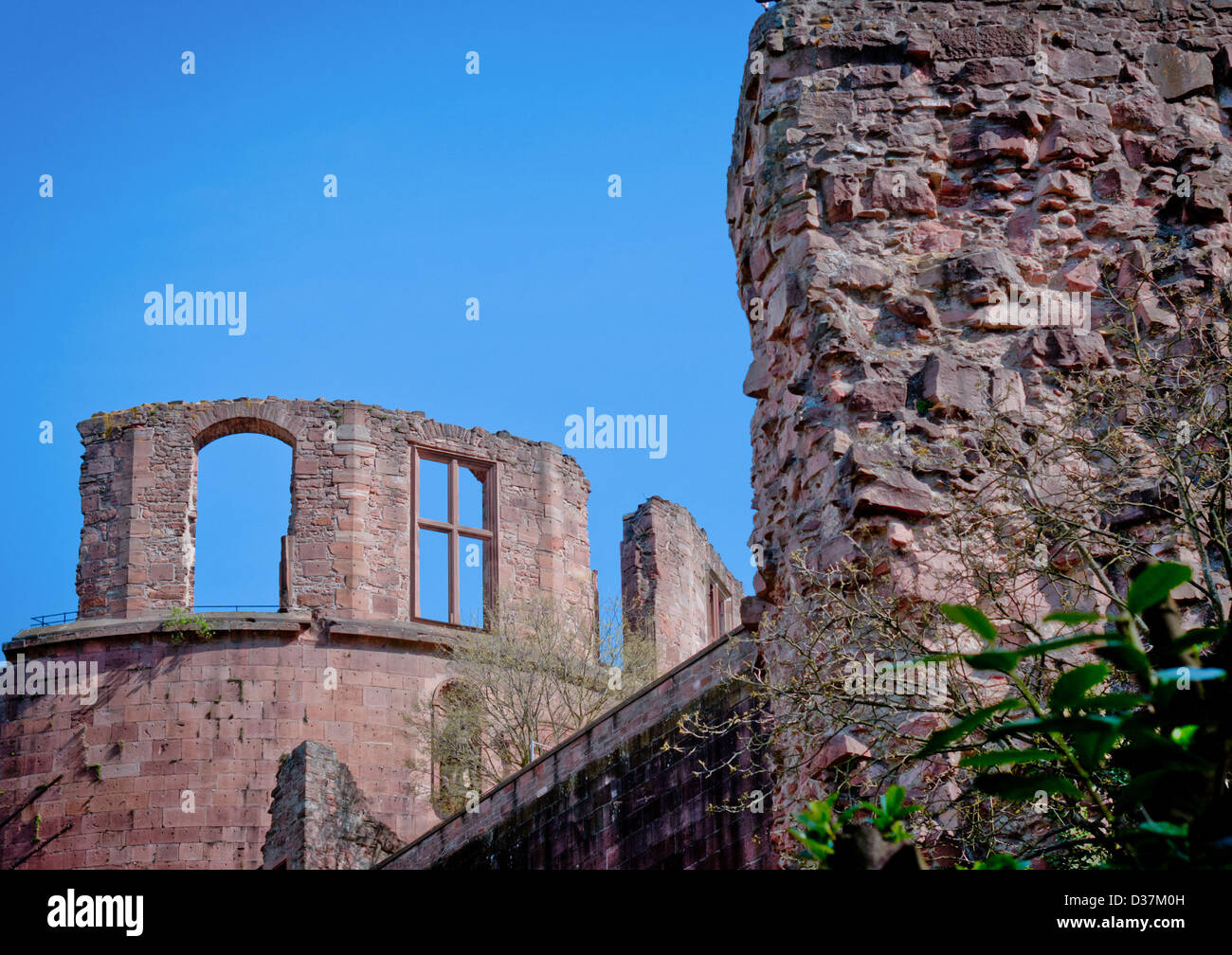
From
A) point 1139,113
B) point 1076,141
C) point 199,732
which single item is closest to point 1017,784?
point 1076,141

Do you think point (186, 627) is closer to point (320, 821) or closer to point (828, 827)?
point (320, 821)

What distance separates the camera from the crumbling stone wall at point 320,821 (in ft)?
50.3

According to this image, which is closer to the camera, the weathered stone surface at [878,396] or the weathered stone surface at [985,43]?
the weathered stone surface at [878,396]

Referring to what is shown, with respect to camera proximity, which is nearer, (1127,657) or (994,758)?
(1127,657)

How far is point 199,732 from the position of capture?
20.6 metres

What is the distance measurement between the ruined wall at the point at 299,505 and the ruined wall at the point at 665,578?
1.69m

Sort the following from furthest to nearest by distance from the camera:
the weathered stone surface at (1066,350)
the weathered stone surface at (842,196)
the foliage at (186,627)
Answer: the foliage at (186,627) < the weathered stone surface at (842,196) < the weathered stone surface at (1066,350)

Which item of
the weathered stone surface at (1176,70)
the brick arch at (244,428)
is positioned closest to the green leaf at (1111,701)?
the weathered stone surface at (1176,70)

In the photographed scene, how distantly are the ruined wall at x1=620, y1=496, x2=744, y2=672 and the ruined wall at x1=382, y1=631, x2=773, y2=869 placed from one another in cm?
1050

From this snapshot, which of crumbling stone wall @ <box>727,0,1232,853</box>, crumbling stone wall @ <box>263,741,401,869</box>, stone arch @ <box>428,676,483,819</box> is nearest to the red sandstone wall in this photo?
stone arch @ <box>428,676,483,819</box>

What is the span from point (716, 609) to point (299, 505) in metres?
8.57

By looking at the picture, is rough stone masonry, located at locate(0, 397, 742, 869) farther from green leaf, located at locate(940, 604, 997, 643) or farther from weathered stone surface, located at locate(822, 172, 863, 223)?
green leaf, located at locate(940, 604, 997, 643)

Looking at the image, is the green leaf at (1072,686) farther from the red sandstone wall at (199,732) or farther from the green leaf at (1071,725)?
the red sandstone wall at (199,732)
